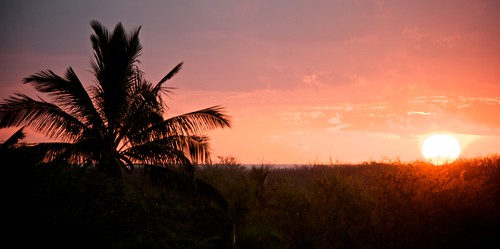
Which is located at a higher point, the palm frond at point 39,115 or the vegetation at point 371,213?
the palm frond at point 39,115

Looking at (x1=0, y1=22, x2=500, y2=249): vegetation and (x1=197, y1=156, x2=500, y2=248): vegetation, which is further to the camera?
(x1=197, y1=156, x2=500, y2=248): vegetation

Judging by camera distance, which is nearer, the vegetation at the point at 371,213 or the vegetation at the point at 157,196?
the vegetation at the point at 157,196

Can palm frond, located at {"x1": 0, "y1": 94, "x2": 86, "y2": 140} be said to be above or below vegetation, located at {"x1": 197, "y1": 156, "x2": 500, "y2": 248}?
above

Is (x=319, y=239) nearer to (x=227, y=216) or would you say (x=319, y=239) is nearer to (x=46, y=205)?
(x=227, y=216)

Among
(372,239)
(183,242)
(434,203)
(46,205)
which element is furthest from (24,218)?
(434,203)

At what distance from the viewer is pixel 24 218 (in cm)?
902

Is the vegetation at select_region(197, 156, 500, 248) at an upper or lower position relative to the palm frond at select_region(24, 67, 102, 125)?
lower

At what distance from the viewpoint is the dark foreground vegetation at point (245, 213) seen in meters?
9.46

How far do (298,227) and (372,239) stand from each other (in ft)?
9.80

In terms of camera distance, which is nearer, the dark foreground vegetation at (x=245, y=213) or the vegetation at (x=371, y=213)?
the dark foreground vegetation at (x=245, y=213)

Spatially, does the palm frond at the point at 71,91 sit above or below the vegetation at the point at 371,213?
above

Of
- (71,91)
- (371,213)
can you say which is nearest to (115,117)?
(71,91)

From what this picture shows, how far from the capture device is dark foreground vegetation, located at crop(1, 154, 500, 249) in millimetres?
9461

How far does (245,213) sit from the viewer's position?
52.3 feet
